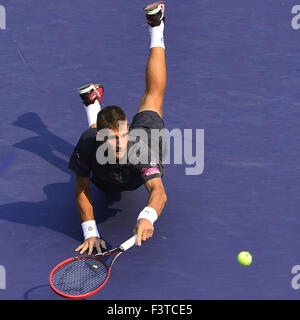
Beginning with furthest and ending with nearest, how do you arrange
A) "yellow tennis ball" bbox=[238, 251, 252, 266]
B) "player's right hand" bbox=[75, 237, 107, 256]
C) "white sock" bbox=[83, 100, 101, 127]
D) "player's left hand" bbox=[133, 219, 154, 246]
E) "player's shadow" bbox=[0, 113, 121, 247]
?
1. "white sock" bbox=[83, 100, 101, 127]
2. "player's shadow" bbox=[0, 113, 121, 247]
3. "player's right hand" bbox=[75, 237, 107, 256]
4. "yellow tennis ball" bbox=[238, 251, 252, 266]
5. "player's left hand" bbox=[133, 219, 154, 246]

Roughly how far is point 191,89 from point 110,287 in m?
3.22

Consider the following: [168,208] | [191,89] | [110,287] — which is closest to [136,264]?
[110,287]

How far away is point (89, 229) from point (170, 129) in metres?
1.87

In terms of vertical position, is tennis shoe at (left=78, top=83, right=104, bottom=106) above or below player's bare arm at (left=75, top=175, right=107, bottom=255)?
above

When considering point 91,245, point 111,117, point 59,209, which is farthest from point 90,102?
point 91,245

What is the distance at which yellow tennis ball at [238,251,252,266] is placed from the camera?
6.28 metres

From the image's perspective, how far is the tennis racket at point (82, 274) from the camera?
5980 mm

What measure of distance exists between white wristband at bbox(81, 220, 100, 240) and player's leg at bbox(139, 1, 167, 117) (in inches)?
57.3

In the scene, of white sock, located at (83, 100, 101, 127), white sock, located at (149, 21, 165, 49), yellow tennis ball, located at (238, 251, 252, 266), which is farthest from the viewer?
white sock, located at (149, 21, 165, 49)

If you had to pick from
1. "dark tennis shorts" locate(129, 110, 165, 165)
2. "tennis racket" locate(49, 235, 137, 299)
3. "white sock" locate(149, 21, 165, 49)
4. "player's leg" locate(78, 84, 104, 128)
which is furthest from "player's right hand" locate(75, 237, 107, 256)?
"white sock" locate(149, 21, 165, 49)

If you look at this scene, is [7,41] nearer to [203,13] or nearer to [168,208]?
[203,13]

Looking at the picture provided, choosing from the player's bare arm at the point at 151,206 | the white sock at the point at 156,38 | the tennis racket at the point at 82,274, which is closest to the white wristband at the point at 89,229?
the tennis racket at the point at 82,274

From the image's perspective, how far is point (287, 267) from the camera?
6.29 metres

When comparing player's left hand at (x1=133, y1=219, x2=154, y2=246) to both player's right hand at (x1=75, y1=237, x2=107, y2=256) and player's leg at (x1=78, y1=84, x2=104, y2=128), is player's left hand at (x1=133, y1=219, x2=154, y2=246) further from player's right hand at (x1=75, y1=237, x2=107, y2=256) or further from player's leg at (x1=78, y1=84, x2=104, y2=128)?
player's leg at (x1=78, y1=84, x2=104, y2=128)
